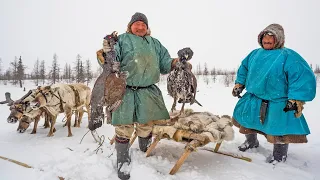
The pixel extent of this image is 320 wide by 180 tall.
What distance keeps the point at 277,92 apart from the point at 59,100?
488 cm

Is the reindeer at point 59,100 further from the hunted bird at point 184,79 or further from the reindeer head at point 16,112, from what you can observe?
the hunted bird at point 184,79

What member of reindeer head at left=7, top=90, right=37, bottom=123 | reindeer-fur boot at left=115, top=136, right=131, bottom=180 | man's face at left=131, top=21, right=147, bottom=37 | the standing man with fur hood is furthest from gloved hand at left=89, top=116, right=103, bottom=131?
reindeer head at left=7, top=90, right=37, bottom=123

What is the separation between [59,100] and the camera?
5766 millimetres

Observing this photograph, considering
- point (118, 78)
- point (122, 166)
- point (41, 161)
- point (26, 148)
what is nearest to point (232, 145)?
point (122, 166)

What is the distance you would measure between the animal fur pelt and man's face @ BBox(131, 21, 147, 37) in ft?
5.00

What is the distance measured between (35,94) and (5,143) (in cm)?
122

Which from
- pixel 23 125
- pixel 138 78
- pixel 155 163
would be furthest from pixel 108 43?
pixel 23 125

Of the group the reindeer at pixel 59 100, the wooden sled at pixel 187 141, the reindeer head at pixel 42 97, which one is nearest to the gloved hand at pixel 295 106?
the wooden sled at pixel 187 141

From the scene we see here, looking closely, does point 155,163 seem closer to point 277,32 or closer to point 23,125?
point 277,32

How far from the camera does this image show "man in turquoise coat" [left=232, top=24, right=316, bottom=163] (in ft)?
11.1

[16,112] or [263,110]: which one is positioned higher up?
[263,110]

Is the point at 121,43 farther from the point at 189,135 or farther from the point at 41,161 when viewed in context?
the point at 41,161

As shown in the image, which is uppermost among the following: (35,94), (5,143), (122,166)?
(35,94)

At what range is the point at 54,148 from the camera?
441 centimetres
